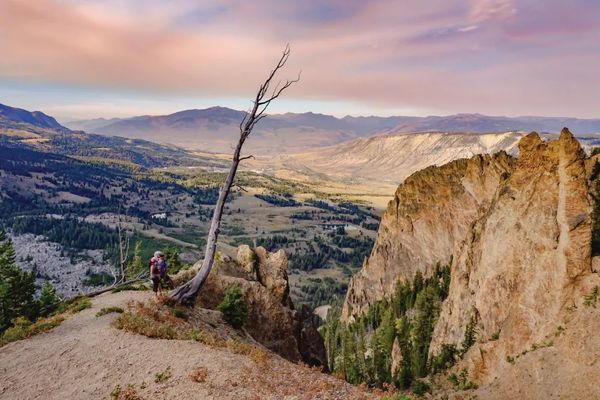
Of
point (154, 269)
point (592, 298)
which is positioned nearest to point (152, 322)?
point (154, 269)

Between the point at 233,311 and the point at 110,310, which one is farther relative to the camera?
the point at 233,311

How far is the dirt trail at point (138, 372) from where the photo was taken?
18.8 m

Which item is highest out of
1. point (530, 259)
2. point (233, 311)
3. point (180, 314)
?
point (180, 314)

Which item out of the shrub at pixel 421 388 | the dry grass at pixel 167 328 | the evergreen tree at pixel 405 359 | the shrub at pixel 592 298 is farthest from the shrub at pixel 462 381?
the dry grass at pixel 167 328

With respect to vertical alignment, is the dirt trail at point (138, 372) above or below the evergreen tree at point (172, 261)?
above

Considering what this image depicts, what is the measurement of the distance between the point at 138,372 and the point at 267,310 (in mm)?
22649

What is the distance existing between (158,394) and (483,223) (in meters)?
63.9

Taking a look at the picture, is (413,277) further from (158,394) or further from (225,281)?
(158,394)

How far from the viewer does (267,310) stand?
42344mm

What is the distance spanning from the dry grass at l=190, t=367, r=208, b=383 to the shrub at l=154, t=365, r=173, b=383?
3.51 ft

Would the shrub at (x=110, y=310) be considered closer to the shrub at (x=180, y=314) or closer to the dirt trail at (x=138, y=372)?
the dirt trail at (x=138, y=372)

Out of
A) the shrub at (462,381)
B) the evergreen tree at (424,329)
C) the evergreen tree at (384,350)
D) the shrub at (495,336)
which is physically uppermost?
the shrub at (495,336)

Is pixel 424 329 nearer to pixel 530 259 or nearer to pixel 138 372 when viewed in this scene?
pixel 530 259

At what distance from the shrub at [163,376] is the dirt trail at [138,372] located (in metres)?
0.19
